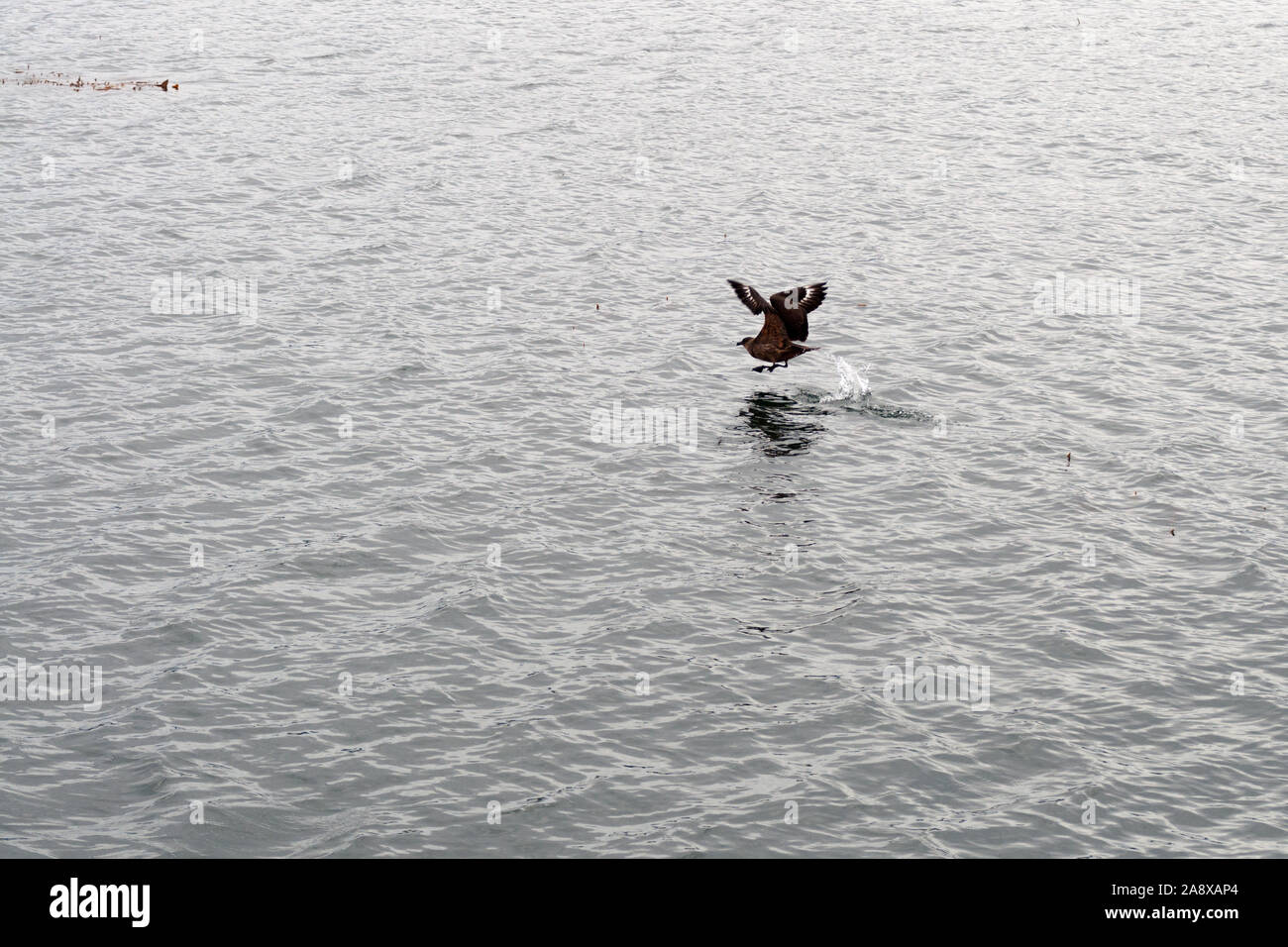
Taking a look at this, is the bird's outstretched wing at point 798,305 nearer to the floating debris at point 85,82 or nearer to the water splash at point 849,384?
the water splash at point 849,384

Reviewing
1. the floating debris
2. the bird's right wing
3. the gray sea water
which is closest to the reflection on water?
the gray sea water

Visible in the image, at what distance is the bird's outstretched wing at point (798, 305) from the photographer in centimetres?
3478

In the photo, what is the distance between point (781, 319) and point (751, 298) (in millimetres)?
891

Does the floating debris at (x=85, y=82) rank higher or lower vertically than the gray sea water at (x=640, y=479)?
higher

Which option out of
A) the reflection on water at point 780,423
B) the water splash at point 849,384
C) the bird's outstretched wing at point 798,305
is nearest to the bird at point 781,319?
the bird's outstretched wing at point 798,305

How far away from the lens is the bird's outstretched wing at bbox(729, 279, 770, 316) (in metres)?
35.1

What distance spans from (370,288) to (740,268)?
1102 cm

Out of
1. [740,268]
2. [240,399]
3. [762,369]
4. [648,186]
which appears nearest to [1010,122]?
[648,186]

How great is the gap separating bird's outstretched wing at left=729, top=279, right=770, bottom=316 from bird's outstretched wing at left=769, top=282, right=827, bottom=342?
10.1 inches

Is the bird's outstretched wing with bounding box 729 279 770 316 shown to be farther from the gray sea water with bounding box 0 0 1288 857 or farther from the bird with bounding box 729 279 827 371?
the gray sea water with bounding box 0 0 1288 857

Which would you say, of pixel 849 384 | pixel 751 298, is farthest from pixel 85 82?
pixel 849 384

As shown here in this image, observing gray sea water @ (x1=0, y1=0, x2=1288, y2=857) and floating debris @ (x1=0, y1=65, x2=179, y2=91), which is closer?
gray sea water @ (x1=0, y1=0, x2=1288, y2=857)

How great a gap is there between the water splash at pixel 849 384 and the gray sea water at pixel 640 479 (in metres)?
0.13
